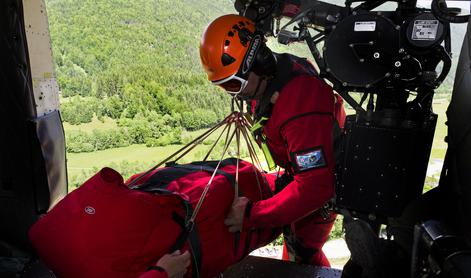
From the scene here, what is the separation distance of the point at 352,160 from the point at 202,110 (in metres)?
3.63

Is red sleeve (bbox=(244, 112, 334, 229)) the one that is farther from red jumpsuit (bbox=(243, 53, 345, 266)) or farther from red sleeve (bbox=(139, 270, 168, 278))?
red sleeve (bbox=(139, 270, 168, 278))

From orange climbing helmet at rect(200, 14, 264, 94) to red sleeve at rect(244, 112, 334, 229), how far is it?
32cm

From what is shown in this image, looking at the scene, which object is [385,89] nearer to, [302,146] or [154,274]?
[302,146]

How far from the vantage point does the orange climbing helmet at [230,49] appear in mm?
1691

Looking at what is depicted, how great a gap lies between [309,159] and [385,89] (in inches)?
16.6

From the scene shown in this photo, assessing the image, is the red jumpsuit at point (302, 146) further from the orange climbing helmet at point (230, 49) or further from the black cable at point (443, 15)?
the black cable at point (443, 15)

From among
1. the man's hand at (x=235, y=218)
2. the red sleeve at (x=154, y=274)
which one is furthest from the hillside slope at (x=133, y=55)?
the red sleeve at (x=154, y=274)

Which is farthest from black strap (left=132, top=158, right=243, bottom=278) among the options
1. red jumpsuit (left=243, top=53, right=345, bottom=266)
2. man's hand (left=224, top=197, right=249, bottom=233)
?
red jumpsuit (left=243, top=53, right=345, bottom=266)

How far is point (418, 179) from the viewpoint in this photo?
4.81 ft

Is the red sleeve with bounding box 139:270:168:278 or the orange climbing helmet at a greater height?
the orange climbing helmet

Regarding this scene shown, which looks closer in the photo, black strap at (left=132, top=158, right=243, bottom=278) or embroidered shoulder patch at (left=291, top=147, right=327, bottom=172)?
black strap at (left=132, top=158, right=243, bottom=278)

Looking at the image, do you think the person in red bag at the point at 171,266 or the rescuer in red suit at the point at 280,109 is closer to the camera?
the person in red bag at the point at 171,266

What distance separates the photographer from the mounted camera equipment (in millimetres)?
1428

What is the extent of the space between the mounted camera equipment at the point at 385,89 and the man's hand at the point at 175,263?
697mm
